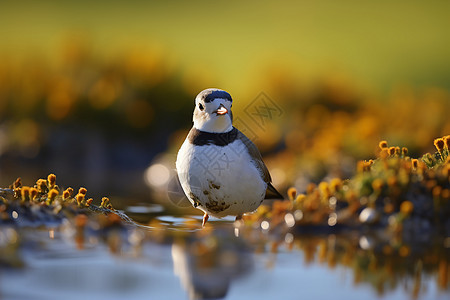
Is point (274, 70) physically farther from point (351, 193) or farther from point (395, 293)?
point (395, 293)

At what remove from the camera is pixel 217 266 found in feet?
16.9

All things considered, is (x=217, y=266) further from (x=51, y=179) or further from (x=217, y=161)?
(x=51, y=179)

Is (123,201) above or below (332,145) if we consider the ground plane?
below

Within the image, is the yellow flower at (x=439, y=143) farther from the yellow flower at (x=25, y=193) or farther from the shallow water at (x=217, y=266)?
the yellow flower at (x=25, y=193)

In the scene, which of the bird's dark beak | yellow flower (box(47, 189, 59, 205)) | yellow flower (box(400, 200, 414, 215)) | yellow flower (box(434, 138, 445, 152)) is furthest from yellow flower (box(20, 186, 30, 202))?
yellow flower (box(434, 138, 445, 152))

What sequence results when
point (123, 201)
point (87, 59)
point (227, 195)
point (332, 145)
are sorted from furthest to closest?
point (87, 59) → point (332, 145) → point (123, 201) → point (227, 195)

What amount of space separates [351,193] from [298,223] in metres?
0.65

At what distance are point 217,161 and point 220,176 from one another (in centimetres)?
19

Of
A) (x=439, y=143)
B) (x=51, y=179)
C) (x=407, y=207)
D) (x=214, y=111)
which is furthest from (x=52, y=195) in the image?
(x=439, y=143)

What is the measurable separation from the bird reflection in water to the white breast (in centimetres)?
103

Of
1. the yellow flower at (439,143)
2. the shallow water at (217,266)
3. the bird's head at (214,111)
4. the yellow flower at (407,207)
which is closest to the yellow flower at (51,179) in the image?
the shallow water at (217,266)

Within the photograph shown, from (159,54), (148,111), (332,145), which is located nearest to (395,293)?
(332,145)

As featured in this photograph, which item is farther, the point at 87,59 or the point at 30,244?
the point at 87,59

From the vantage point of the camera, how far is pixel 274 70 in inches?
798
